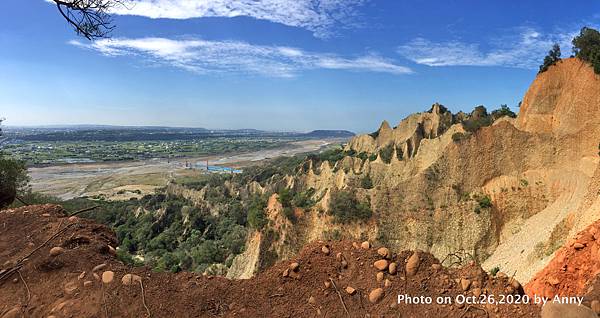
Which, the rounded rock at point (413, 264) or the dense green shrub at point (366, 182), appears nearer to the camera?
the rounded rock at point (413, 264)

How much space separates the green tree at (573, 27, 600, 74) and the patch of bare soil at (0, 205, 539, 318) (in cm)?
2470

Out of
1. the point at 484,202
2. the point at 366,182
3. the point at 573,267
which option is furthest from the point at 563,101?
the point at 573,267

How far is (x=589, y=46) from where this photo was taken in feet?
77.7

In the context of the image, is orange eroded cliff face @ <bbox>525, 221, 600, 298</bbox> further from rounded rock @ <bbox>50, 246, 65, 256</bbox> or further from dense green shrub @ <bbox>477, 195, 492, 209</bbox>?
dense green shrub @ <bbox>477, 195, 492, 209</bbox>

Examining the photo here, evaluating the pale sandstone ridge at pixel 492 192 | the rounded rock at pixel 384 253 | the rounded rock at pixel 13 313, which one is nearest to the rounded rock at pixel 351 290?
the rounded rock at pixel 384 253

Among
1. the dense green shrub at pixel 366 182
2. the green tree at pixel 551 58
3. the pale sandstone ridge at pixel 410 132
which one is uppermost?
the green tree at pixel 551 58

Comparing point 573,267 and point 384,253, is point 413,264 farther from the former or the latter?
point 573,267

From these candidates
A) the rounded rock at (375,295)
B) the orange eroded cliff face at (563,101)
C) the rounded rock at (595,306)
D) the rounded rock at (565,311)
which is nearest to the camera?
the rounded rock at (565,311)

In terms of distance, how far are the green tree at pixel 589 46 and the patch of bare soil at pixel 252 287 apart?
81.0 ft

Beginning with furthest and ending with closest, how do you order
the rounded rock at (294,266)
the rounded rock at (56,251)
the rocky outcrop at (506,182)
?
the rocky outcrop at (506,182)
the rounded rock at (56,251)
the rounded rock at (294,266)

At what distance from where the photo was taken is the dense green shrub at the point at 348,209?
2428 cm

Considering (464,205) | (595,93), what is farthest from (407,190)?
(595,93)

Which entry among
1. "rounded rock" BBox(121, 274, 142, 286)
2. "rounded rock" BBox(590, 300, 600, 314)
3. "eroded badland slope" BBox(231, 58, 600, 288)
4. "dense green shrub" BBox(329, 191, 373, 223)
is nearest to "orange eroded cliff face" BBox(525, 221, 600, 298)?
"rounded rock" BBox(590, 300, 600, 314)

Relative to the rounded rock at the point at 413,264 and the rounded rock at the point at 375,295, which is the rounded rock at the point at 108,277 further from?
the rounded rock at the point at 413,264
